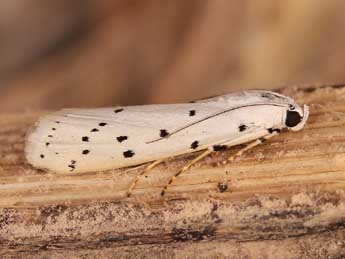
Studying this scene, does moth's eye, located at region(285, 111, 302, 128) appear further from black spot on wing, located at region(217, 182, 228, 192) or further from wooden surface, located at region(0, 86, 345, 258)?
black spot on wing, located at region(217, 182, 228, 192)

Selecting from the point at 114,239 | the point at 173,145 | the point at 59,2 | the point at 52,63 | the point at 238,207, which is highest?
the point at 59,2

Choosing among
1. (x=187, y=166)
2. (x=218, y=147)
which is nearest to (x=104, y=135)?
(x=187, y=166)

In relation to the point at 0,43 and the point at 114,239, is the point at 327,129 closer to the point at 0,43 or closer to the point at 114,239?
the point at 114,239

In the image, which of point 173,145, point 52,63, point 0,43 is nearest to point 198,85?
point 52,63

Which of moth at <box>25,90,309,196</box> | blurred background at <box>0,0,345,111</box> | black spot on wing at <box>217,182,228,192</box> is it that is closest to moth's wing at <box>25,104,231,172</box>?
moth at <box>25,90,309,196</box>

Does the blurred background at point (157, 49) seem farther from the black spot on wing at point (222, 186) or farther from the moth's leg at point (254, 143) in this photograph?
the black spot on wing at point (222, 186)

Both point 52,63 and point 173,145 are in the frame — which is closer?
point 173,145
